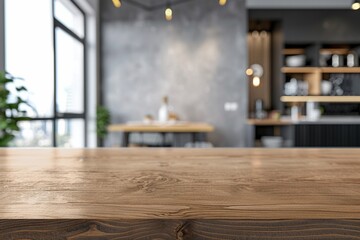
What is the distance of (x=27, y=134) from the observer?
4.31 m

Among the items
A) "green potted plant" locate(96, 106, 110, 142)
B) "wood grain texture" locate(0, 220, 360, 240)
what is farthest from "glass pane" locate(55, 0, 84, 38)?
"wood grain texture" locate(0, 220, 360, 240)

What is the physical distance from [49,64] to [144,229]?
479 cm

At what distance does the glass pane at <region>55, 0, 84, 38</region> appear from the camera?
524 centimetres

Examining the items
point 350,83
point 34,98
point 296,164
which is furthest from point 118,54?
point 296,164

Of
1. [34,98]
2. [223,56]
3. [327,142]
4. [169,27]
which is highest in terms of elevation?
[169,27]

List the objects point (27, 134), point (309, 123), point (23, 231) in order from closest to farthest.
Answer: point (23, 231) → point (27, 134) → point (309, 123)

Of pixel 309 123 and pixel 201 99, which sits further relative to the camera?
pixel 201 99

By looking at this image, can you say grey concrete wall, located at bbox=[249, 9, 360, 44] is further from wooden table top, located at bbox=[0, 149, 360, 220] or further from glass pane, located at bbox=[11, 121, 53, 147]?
wooden table top, located at bbox=[0, 149, 360, 220]

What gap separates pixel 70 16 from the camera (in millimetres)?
5922

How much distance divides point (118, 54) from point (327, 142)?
412 centimetres

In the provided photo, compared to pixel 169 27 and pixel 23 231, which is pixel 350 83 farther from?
pixel 23 231

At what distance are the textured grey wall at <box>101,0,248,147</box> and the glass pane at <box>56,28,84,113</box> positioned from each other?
61 cm

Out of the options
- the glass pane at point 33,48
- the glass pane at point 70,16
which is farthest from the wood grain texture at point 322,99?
the glass pane at point 33,48

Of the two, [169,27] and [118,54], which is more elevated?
[169,27]
